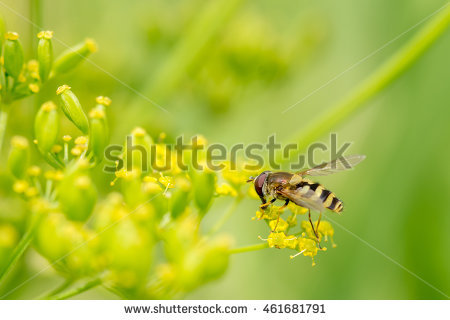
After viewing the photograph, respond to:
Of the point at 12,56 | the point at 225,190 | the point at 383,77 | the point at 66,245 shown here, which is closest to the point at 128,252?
the point at 66,245

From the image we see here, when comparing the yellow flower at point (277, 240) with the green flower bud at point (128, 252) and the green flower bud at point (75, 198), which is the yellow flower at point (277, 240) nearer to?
the green flower bud at point (128, 252)

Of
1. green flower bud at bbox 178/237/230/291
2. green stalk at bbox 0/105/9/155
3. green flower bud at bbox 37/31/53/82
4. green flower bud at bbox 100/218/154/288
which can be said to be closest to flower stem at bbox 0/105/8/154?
green stalk at bbox 0/105/9/155

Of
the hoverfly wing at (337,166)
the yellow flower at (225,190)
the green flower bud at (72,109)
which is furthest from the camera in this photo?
the hoverfly wing at (337,166)

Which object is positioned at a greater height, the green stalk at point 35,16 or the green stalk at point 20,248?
the green stalk at point 35,16

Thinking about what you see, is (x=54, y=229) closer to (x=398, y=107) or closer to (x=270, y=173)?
(x=270, y=173)

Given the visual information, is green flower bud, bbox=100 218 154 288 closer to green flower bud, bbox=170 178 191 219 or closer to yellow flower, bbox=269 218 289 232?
green flower bud, bbox=170 178 191 219

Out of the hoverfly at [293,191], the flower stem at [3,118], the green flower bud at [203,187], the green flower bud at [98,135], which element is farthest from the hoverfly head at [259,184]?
the flower stem at [3,118]

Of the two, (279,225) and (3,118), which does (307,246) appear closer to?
(279,225)
